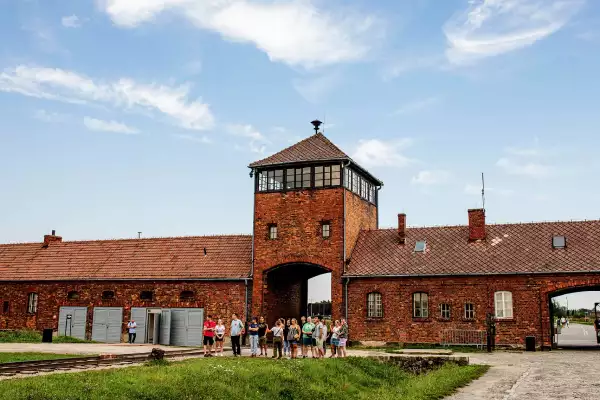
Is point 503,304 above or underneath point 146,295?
underneath

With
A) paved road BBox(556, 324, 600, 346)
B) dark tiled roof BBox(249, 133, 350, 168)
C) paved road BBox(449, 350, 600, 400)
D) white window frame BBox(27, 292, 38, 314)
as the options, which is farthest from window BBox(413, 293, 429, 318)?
white window frame BBox(27, 292, 38, 314)

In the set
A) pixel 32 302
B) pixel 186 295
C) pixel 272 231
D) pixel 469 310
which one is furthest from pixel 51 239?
pixel 469 310

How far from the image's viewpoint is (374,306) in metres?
30.1

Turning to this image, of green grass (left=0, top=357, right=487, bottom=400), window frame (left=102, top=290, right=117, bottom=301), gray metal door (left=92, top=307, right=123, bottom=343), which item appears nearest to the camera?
green grass (left=0, top=357, right=487, bottom=400)

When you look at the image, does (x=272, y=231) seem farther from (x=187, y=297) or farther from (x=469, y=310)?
(x=469, y=310)

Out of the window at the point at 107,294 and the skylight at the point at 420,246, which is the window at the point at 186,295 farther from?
the skylight at the point at 420,246

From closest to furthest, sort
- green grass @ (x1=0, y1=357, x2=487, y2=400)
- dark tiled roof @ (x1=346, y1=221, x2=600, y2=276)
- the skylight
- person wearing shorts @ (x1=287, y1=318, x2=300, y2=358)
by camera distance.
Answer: green grass @ (x1=0, y1=357, x2=487, y2=400)
person wearing shorts @ (x1=287, y1=318, x2=300, y2=358)
dark tiled roof @ (x1=346, y1=221, x2=600, y2=276)
the skylight

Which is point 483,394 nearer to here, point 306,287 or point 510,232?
point 510,232

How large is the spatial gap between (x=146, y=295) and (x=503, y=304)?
58.8 ft

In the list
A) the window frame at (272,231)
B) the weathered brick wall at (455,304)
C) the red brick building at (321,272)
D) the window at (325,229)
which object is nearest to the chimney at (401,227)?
the red brick building at (321,272)

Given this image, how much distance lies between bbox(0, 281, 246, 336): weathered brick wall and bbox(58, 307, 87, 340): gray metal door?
10.7 inches

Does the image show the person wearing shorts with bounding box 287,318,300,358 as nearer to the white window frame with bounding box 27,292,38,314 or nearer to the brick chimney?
the white window frame with bounding box 27,292,38,314

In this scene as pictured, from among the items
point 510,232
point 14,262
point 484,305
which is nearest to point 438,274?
point 484,305

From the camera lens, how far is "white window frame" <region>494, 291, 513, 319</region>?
92.1 feet
